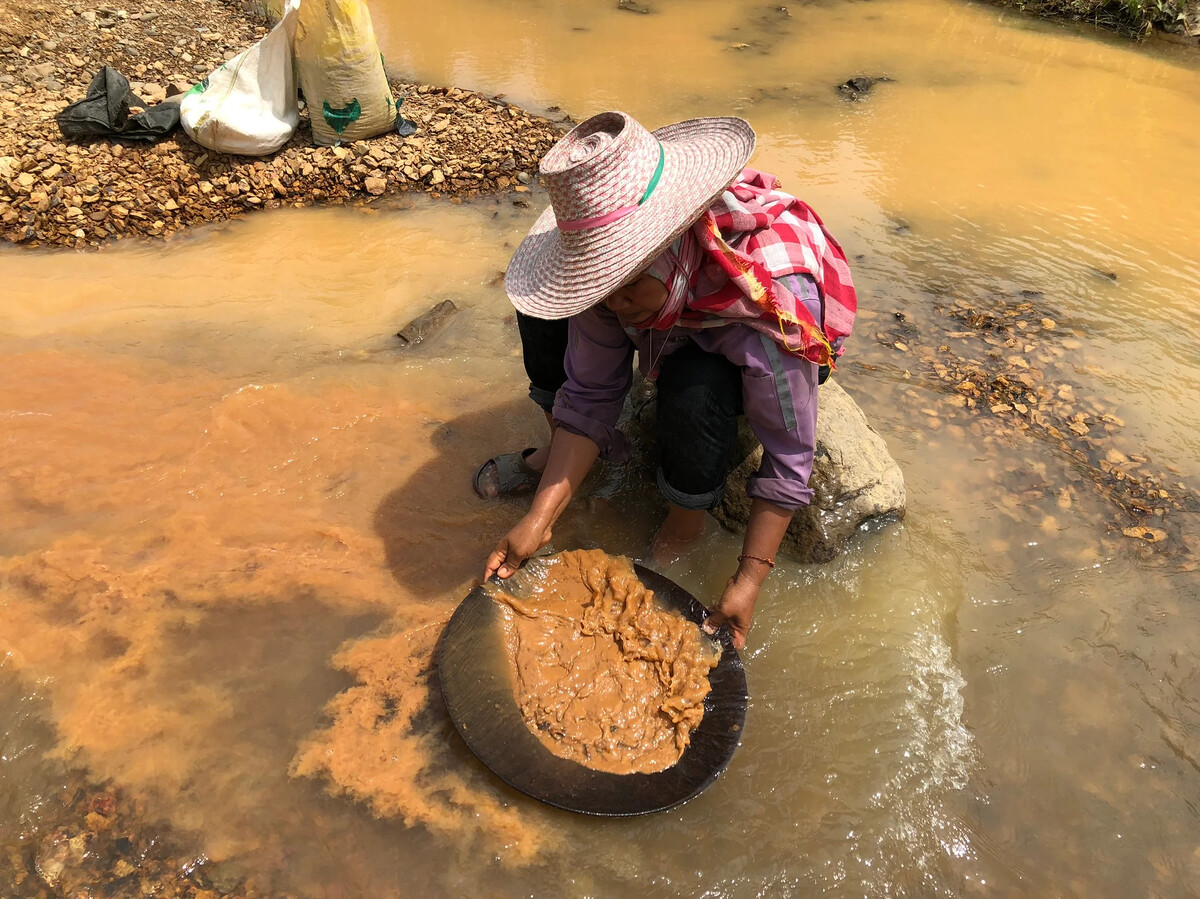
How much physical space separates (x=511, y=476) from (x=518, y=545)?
61 cm

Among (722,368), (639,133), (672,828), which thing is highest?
(639,133)

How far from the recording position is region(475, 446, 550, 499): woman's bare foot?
263cm

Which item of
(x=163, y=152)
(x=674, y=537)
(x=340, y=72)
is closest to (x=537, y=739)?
(x=674, y=537)

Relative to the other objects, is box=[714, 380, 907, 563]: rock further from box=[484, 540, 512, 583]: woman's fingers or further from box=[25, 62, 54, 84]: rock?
box=[25, 62, 54, 84]: rock

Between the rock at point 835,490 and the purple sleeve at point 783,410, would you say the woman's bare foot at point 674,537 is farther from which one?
the purple sleeve at point 783,410

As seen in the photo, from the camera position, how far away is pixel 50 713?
6.23 feet

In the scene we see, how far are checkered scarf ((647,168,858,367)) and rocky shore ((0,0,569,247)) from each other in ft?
9.75

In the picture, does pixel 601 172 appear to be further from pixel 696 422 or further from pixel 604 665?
pixel 604 665

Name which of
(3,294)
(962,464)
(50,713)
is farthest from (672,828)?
(3,294)

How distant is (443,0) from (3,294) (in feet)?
18.2

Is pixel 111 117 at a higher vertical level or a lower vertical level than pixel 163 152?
higher

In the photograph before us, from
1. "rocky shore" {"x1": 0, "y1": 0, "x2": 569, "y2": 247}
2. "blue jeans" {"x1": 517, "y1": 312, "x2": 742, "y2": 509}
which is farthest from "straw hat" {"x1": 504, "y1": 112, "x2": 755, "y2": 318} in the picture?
"rocky shore" {"x1": 0, "y1": 0, "x2": 569, "y2": 247}

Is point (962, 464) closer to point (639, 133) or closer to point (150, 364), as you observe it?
point (639, 133)

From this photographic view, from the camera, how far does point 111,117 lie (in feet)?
13.7
